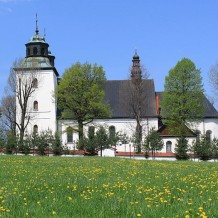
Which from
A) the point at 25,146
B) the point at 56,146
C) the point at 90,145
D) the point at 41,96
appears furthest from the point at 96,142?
the point at 41,96

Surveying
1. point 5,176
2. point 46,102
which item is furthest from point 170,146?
point 5,176

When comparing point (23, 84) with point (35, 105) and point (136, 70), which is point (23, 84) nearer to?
point (35, 105)

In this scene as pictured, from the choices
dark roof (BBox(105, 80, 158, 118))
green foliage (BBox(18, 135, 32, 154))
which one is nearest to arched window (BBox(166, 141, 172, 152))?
dark roof (BBox(105, 80, 158, 118))

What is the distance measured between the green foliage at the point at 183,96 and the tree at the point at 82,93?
823cm

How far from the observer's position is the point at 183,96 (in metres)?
51.5

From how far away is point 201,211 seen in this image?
6.54 meters

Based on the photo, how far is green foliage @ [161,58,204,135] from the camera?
5161cm

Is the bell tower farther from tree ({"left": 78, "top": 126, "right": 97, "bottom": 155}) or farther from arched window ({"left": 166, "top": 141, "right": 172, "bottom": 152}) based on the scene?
arched window ({"left": 166, "top": 141, "right": 172, "bottom": 152})

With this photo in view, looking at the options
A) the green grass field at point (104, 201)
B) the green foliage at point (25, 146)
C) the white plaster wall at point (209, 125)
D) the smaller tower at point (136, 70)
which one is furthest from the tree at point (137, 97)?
the green grass field at point (104, 201)

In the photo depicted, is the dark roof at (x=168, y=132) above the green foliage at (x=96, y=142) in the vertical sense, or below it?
above

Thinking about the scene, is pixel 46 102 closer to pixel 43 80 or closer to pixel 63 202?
pixel 43 80

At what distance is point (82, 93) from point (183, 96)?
1288cm

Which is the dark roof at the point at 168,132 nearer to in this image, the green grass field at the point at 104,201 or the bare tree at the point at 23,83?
the bare tree at the point at 23,83

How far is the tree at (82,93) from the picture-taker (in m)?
51.8
